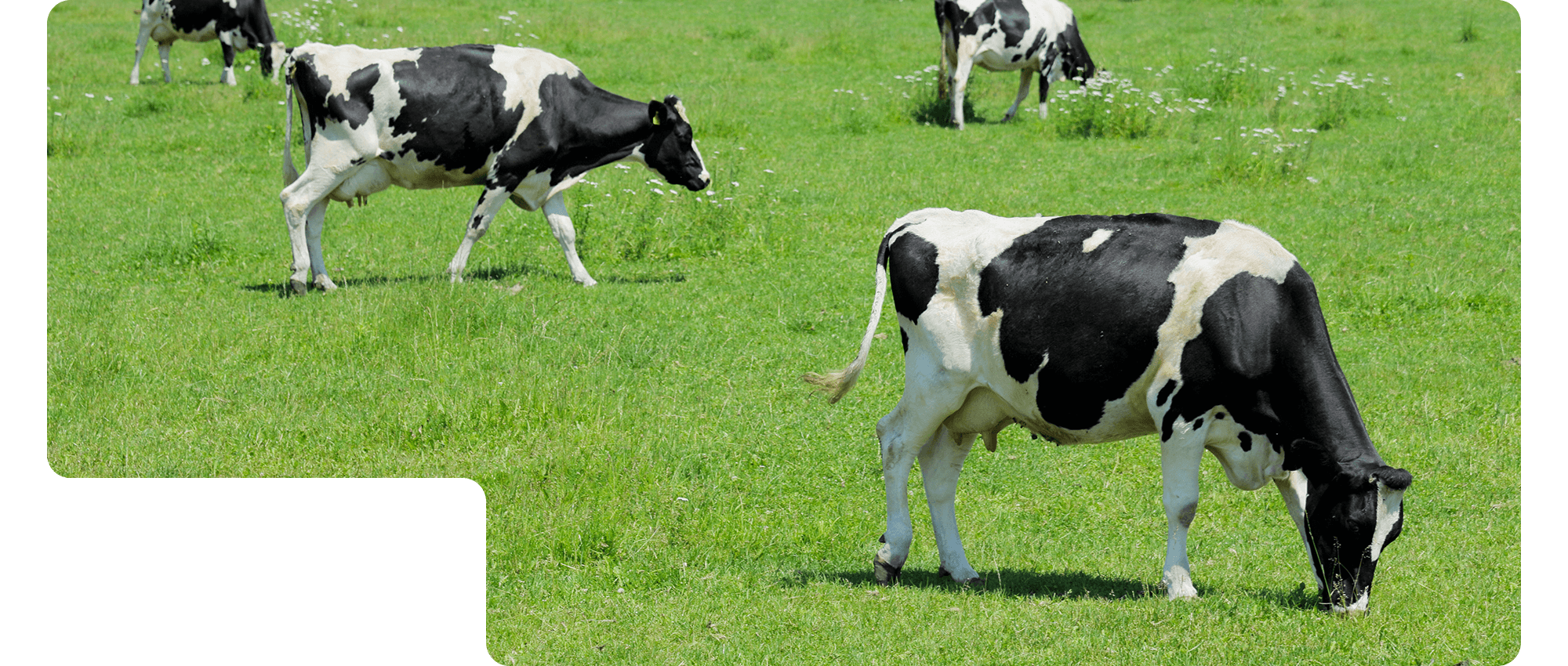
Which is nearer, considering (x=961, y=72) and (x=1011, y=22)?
(x=961, y=72)

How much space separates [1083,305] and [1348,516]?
4.66 ft

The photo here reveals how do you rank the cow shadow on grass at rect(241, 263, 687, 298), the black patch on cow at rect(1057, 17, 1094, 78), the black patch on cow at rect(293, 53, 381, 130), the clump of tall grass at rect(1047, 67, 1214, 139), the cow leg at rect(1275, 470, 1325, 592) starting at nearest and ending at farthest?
the cow leg at rect(1275, 470, 1325, 592) → the black patch on cow at rect(293, 53, 381, 130) → the cow shadow on grass at rect(241, 263, 687, 298) → the clump of tall grass at rect(1047, 67, 1214, 139) → the black patch on cow at rect(1057, 17, 1094, 78)

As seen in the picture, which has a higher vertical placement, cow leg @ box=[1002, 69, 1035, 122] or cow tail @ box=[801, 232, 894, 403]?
cow tail @ box=[801, 232, 894, 403]

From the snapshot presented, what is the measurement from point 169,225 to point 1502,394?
1201 centimetres

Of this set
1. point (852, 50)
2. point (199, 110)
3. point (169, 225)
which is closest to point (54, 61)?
point (199, 110)

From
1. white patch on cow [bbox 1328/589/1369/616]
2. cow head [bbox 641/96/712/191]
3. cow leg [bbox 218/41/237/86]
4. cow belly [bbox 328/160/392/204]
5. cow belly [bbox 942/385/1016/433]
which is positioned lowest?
cow leg [bbox 218/41/237/86]

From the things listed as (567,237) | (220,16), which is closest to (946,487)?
(567,237)

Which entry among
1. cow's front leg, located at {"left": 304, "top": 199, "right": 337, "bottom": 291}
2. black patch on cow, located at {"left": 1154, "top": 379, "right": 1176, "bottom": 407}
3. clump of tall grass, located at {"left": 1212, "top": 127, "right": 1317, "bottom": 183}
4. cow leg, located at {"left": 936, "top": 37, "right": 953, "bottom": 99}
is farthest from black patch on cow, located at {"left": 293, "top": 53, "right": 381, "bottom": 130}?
cow leg, located at {"left": 936, "top": 37, "right": 953, "bottom": 99}

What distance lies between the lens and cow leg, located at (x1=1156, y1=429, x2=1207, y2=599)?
5918mm

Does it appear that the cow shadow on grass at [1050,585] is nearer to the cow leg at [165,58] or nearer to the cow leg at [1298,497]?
the cow leg at [1298,497]

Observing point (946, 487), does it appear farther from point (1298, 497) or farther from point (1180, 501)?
point (1298, 497)

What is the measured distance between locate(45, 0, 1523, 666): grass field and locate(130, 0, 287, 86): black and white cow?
70 cm

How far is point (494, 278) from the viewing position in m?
12.2

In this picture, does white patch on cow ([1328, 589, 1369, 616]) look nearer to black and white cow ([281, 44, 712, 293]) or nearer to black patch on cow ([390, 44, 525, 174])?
black and white cow ([281, 44, 712, 293])
